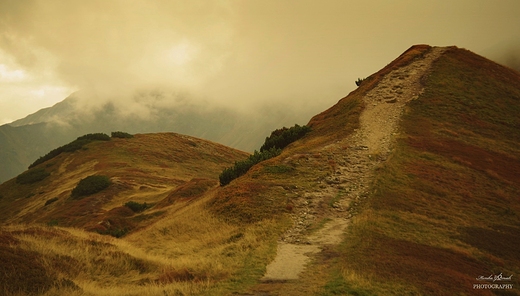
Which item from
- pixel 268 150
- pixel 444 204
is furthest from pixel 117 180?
pixel 444 204

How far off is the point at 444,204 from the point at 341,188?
18.6 ft

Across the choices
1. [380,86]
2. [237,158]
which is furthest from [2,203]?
[380,86]

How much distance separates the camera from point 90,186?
52875mm

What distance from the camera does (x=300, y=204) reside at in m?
19.1

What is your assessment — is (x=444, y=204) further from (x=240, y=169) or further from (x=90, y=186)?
(x=90, y=186)

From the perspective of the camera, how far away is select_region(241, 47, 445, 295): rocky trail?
11250 millimetres

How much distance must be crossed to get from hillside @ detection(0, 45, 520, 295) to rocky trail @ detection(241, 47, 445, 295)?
10 cm

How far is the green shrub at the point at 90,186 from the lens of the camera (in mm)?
52031

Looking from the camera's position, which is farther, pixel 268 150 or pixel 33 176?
pixel 33 176

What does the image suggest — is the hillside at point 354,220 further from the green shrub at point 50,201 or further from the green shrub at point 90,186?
the green shrub at point 50,201

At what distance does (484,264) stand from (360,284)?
598cm

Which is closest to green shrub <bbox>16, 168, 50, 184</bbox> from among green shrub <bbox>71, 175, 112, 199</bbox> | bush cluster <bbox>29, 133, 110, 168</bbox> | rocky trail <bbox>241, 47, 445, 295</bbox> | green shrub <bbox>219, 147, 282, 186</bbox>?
bush cluster <bbox>29, 133, 110, 168</bbox>

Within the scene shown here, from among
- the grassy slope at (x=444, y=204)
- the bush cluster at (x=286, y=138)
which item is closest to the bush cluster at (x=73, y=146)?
the bush cluster at (x=286, y=138)

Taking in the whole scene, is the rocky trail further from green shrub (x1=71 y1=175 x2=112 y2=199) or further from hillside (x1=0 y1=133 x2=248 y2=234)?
green shrub (x1=71 y1=175 x2=112 y2=199)
